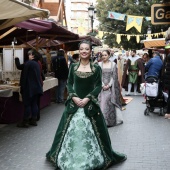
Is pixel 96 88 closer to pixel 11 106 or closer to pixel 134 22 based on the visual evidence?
pixel 11 106

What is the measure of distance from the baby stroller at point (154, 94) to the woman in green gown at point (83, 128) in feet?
16.3

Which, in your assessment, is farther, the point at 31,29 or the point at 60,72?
the point at 60,72

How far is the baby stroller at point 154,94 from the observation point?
10648mm

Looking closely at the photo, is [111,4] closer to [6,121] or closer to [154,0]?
[154,0]

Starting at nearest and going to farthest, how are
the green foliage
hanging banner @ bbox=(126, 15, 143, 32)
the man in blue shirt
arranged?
the man in blue shirt → hanging banner @ bbox=(126, 15, 143, 32) → the green foliage

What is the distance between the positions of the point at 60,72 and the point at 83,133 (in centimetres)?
824

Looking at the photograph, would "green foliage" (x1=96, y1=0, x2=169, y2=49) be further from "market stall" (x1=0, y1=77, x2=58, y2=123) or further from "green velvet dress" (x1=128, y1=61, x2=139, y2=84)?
"market stall" (x1=0, y1=77, x2=58, y2=123)

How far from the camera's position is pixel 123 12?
37.0 metres

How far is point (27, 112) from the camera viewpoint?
9031 millimetres

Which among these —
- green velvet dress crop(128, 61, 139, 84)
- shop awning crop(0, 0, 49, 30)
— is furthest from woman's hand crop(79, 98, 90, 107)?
green velvet dress crop(128, 61, 139, 84)

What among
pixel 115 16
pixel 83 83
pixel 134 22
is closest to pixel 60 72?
pixel 83 83

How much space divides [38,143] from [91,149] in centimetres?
225

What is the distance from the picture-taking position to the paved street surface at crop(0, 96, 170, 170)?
6059 mm

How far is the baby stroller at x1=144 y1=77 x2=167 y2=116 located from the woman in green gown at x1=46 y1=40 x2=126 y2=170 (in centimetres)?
498
